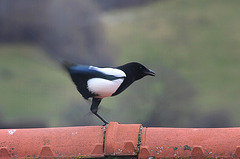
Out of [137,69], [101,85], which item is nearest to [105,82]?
[101,85]

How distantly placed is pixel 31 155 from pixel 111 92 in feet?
2.05

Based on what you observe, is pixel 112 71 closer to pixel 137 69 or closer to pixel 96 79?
pixel 96 79

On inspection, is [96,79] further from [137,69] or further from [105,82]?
[137,69]

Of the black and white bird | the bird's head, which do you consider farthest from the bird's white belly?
the bird's head

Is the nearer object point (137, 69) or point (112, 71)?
point (112, 71)

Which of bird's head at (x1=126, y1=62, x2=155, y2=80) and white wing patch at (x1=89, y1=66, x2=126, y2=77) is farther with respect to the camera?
bird's head at (x1=126, y1=62, x2=155, y2=80)

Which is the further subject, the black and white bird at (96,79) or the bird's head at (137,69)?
the bird's head at (137,69)

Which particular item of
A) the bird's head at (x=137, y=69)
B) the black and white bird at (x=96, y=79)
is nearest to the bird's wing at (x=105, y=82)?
the black and white bird at (x=96, y=79)

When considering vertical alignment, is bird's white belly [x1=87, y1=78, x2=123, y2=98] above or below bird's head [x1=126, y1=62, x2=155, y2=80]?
below

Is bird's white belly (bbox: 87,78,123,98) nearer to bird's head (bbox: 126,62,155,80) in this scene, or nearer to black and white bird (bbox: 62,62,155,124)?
black and white bird (bbox: 62,62,155,124)

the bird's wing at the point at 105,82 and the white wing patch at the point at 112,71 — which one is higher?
the white wing patch at the point at 112,71

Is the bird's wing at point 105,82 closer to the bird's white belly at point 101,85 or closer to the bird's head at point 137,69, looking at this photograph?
the bird's white belly at point 101,85

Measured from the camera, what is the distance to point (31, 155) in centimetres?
161

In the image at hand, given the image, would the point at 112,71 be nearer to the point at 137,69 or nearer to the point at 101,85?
the point at 101,85
